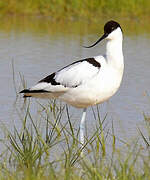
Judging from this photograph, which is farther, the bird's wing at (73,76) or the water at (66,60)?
the water at (66,60)

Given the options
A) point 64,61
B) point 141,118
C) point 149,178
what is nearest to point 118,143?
point 141,118

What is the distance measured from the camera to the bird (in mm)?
5402

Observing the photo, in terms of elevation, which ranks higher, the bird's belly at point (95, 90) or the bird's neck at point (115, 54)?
the bird's neck at point (115, 54)

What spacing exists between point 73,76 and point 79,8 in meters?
9.82

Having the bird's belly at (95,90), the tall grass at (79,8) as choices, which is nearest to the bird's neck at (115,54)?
the bird's belly at (95,90)

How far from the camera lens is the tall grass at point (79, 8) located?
1508 centimetres

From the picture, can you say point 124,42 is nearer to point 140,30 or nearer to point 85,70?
point 140,30

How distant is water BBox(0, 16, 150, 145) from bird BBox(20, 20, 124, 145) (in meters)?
0.56

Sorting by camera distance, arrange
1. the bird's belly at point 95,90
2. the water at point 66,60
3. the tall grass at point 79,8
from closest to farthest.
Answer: the bird's belly at point 95,90, the water at point 66,60, the tall grass at point 79,8

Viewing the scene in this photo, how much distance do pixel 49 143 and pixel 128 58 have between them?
500 cm

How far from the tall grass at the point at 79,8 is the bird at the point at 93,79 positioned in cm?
947

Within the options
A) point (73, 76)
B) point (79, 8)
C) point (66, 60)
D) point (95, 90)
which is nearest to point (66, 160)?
point (95, 90)

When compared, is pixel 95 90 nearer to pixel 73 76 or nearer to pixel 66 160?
Result: pixel 73 76

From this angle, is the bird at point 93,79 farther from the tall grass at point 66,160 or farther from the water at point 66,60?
the water at point 66,60
